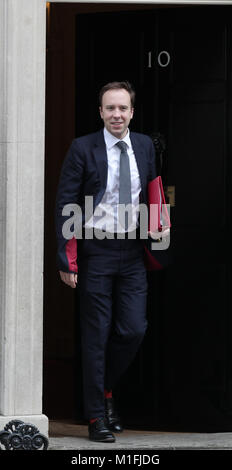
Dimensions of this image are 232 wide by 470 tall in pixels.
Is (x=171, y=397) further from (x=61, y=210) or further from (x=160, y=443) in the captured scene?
(x=61, y=210)

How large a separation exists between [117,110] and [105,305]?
3.44 feet

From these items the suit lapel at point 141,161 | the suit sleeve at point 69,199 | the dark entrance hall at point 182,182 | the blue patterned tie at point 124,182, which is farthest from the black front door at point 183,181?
the suit sleeve at point 69,199

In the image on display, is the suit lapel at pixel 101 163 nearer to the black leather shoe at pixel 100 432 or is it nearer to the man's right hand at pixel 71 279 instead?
the man's right hand at pixel 71 279

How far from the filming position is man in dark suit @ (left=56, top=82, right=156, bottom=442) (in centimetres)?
574

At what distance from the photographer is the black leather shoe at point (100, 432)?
573 centimetres

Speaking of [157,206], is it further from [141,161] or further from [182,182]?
→ [182,182]

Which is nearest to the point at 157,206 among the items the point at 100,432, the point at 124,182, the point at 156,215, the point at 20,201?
the point at 156,215

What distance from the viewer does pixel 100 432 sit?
5742 mm

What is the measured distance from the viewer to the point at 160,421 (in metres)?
6.56

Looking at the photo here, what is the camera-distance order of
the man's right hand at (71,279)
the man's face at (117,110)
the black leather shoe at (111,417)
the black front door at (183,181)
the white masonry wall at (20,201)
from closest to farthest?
1. the white masonry wall at (20,201)
2. the man's right hand at (71,279)
3. the man's face at (117,110)
4. the black leather shoe at (111,417)
5. the black front door at (183,181)

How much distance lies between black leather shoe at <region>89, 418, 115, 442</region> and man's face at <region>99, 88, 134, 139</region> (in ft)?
5.08

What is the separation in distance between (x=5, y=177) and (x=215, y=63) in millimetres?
1586

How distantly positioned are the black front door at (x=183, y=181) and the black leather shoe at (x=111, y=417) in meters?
0.48
